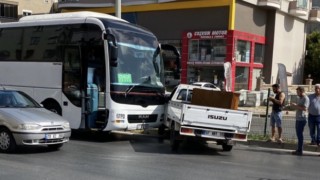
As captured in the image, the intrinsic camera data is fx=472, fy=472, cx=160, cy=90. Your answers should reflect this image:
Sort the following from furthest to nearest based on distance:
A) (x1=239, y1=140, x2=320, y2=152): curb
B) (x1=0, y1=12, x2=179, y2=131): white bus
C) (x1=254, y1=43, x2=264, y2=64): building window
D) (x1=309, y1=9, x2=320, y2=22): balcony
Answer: (x1=309, y1=9, x2=320, y2=22): balcony < (x1=254, y1=43, x2=264, y2=64): building window < (x1=0, y1=12, x2=179, y2=131): white bus < (x1=239, y1=140, x2=320, y2=152): curb

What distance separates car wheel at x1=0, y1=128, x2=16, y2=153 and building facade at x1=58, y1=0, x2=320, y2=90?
88.0 feet

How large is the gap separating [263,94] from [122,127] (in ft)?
65.8

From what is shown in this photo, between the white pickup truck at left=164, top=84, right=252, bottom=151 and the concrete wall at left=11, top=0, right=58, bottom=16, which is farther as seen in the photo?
the concrete wall at left=11, top=0, right=58, bottom=16

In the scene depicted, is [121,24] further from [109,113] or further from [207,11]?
[207,11]

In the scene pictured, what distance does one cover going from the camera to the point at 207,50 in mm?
39031

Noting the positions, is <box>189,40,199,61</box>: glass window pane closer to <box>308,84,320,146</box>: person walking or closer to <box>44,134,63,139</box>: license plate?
<box>308,84,320,146</box>: person walking

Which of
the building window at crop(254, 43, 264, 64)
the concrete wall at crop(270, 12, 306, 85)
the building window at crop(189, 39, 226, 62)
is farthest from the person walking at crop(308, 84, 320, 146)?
the concrete wall at crop(270, 12, 306, 85)

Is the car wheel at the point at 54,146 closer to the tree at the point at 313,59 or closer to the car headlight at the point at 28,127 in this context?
the car headlight at the point at 28,127

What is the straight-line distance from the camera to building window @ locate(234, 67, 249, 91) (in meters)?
39.5

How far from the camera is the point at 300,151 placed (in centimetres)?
1251

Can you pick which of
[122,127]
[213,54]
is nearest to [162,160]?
[122,127]

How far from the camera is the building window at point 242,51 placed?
3872 cm

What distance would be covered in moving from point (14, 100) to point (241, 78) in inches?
1187

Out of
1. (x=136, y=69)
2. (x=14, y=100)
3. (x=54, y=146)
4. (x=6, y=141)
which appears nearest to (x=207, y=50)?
(x=136, y=69)
